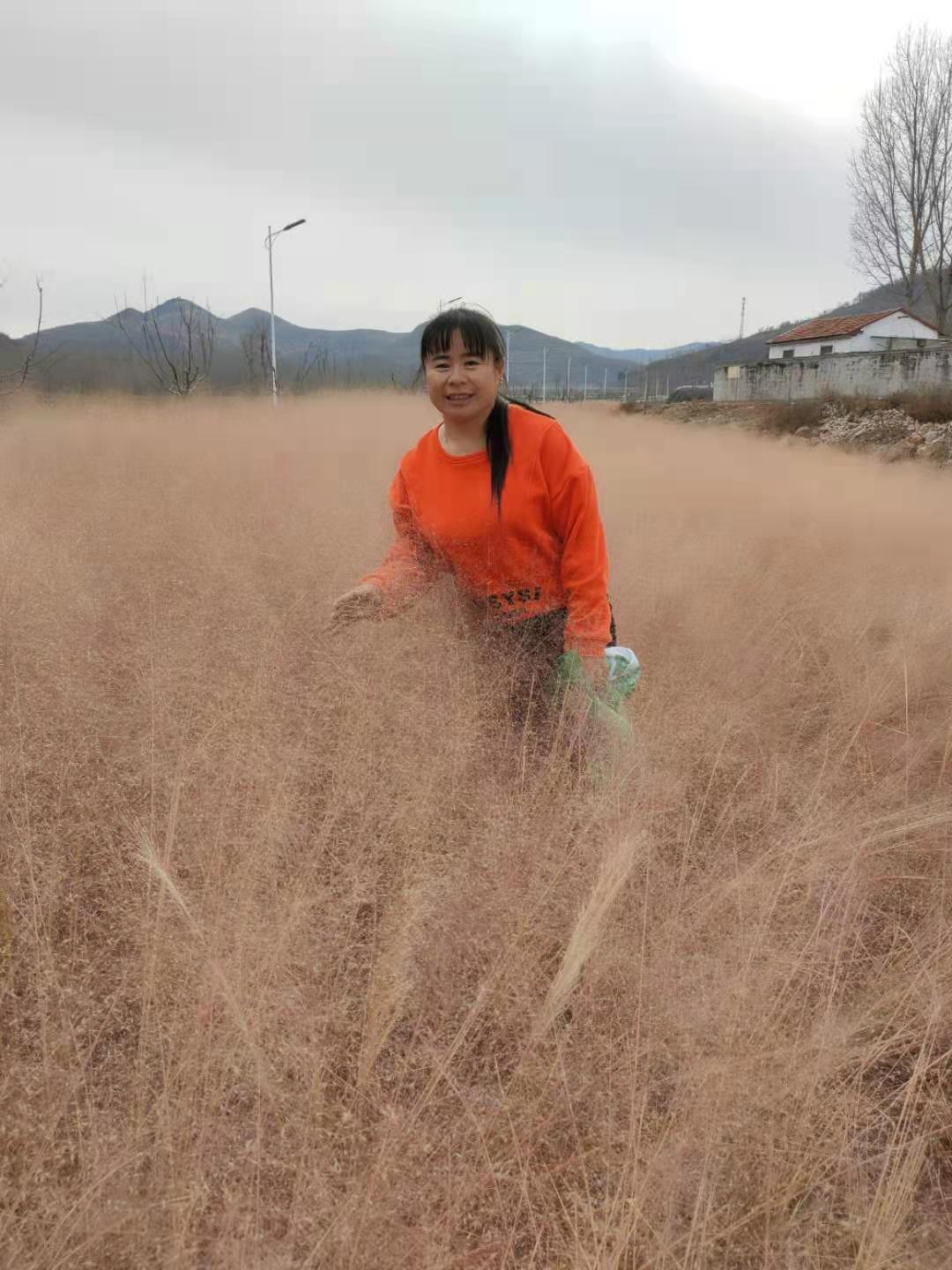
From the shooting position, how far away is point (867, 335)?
91.1ft

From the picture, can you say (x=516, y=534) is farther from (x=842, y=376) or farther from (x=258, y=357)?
(x=258, y=357)

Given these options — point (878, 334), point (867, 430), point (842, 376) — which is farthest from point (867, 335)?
point (867, 430)

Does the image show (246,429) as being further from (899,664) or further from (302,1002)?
(302,1002)

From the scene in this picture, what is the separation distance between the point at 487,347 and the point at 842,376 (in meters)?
20.5

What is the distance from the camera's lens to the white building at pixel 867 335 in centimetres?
2767

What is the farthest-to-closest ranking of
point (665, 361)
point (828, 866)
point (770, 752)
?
point (665, 361) < point (770, 752) < point (828, 866)

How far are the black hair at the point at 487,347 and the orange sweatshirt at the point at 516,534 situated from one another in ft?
0.08

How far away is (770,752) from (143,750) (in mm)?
1940

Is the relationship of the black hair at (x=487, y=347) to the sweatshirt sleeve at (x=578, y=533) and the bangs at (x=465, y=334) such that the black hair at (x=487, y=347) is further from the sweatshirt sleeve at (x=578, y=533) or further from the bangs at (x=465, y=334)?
the sweatshirt sleeve at (x=578, y=533)

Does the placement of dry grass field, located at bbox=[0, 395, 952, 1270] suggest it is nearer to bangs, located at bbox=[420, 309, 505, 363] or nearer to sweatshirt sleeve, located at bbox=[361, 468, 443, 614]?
sweatshirt sleeve, located at bbox=[361, 468, 443, 614]

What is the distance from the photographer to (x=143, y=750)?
204cm

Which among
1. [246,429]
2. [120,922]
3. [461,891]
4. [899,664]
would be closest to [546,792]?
[461,891]

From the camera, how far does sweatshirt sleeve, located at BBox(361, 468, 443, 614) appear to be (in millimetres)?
2475

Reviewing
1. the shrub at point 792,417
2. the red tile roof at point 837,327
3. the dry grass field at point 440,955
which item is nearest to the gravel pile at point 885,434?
the shrub at point 792,417
